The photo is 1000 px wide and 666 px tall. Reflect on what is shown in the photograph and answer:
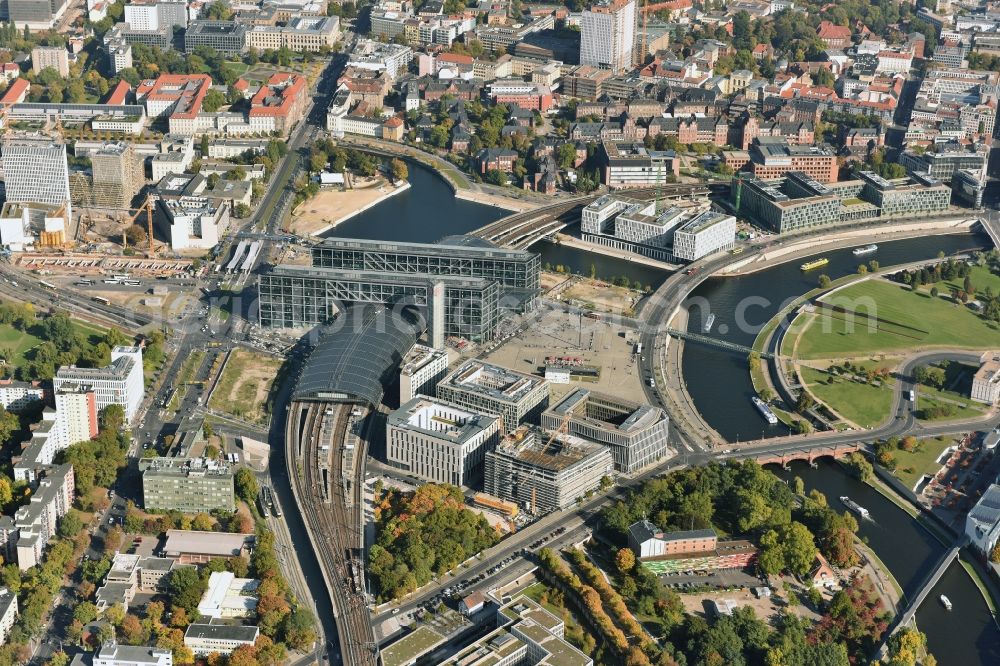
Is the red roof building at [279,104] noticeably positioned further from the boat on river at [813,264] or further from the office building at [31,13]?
the boat on river at [813,264]

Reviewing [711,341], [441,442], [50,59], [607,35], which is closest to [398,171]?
[607,35]

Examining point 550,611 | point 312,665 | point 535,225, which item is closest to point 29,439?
point 312,665

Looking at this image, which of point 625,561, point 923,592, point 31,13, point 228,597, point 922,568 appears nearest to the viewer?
point 228,597

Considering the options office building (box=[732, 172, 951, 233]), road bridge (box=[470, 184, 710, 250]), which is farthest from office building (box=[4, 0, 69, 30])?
office building (box=[732, 172, 951, 233])

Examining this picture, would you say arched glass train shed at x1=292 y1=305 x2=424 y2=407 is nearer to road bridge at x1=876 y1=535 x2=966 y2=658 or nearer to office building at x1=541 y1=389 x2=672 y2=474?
office building at x1=541 y1=389 x2=672 y2=474

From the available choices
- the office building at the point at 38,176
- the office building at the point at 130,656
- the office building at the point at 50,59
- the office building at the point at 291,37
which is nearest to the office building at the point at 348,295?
the office building at the point at 38,176

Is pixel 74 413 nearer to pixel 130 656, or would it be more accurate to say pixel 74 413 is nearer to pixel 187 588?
pixel 187 588

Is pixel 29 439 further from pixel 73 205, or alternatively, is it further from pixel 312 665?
pixel 73 205
